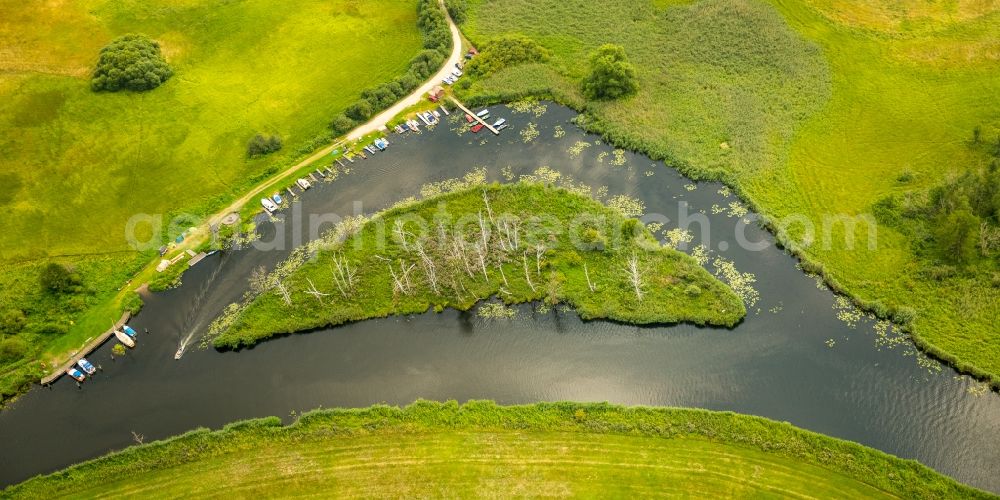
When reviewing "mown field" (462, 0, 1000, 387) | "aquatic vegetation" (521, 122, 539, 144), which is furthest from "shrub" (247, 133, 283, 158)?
"aquatic vegetation" (521, 122, 539, 144)

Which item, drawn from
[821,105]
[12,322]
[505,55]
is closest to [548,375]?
[505,55]

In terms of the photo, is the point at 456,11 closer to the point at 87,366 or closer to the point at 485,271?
the point at 485,271

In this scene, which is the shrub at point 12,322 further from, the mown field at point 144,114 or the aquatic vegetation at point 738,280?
the aquatic vegetation at point 738,280

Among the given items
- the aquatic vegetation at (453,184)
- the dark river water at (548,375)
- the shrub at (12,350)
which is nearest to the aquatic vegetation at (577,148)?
the aquatic vegetation at (453,184)

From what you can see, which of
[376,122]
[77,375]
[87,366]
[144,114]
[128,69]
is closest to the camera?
[77,375]

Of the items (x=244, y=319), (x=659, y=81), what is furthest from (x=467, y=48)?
(x=244, y=319)

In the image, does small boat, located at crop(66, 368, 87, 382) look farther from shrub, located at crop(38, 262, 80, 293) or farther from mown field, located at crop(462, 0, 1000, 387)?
mown field, located at crop(462, 0, 1000, 387)
